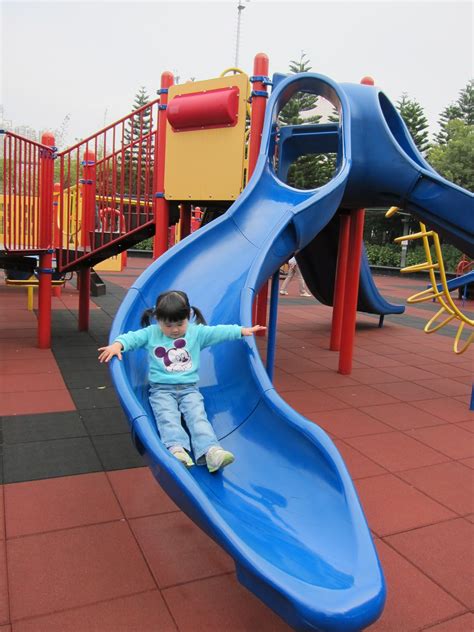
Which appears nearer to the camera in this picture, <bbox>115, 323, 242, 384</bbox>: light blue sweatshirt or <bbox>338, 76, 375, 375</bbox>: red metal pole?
<bbox>115, 323, 242, 384</bbox>: light blue sweatshirt

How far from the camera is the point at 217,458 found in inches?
108

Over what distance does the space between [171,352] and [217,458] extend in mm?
704

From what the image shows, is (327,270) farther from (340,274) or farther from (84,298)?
(84,298)

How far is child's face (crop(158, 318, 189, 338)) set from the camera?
307 centimetres

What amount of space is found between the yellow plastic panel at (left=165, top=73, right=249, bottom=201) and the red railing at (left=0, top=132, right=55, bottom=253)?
1702 millimetres

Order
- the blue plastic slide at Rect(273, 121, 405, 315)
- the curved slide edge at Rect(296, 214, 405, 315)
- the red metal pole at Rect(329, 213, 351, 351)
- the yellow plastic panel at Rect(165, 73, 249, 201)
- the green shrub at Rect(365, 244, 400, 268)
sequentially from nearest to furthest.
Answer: the yellow plastic panel at Rect(165, 73, 249, 201), the blue plastic slide at Rect(273, 121, 405, 315), the red metal pole at Rect(329, 213, 351, 351), the curved slide edge at Rect(296, 214, 405, 315), the green shrub at Rect(365, 244, 400, 268)

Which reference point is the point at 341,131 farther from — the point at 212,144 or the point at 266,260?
the point at 266,260

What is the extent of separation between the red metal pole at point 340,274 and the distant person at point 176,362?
3.99m

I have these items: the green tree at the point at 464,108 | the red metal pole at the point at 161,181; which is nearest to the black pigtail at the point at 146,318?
the red metal pole at the point at 161,181

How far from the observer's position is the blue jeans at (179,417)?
288 centimetres

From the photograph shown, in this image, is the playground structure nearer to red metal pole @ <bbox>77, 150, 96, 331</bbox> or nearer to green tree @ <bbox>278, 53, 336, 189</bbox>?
red metal pole @ <bbox>77, 150, 96, 331</bbox>

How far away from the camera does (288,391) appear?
19.0 ft

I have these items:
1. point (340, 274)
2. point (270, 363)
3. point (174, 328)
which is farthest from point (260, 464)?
point (340, 274)

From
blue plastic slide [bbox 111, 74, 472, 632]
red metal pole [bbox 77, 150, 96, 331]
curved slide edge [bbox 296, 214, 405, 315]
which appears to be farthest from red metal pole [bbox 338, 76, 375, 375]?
red metal pole [bbox 77, 150, 96, 331]
